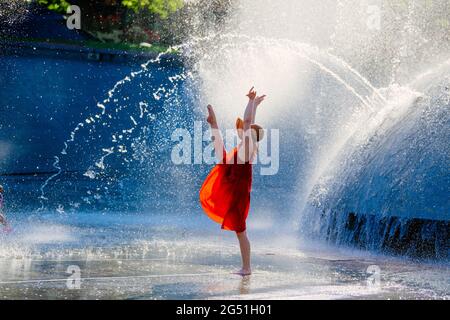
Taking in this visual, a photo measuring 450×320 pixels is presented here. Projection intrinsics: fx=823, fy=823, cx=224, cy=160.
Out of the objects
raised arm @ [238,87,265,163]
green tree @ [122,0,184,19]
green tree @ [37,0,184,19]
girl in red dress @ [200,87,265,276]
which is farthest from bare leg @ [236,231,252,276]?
green tree @ [122,0,184,19]

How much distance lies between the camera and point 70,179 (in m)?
19.5

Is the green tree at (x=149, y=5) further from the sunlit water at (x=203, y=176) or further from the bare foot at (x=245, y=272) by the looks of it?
the bare foot at (x=245, y=272)

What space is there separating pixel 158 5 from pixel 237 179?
20.2 m

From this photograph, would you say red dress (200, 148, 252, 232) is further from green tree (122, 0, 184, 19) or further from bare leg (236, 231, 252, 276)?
green tree (122, 0, 184, 19)

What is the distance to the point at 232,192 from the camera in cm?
679

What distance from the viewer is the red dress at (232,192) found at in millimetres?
6758

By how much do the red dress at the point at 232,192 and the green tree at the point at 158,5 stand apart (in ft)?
63.6

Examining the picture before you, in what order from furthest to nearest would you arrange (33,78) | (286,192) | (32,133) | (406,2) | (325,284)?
(406,2) < (33,78) < (32,133) < (286,192) < (325,284)

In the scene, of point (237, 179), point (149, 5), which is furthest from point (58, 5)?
point (237, 179)

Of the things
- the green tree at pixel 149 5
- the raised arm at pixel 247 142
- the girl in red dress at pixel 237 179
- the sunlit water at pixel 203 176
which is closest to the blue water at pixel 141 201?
the sunlit water at pixel 203 176

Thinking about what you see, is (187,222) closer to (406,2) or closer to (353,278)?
(353,278)

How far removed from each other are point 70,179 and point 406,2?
41.7ft

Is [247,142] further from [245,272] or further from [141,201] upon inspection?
[141,201]
